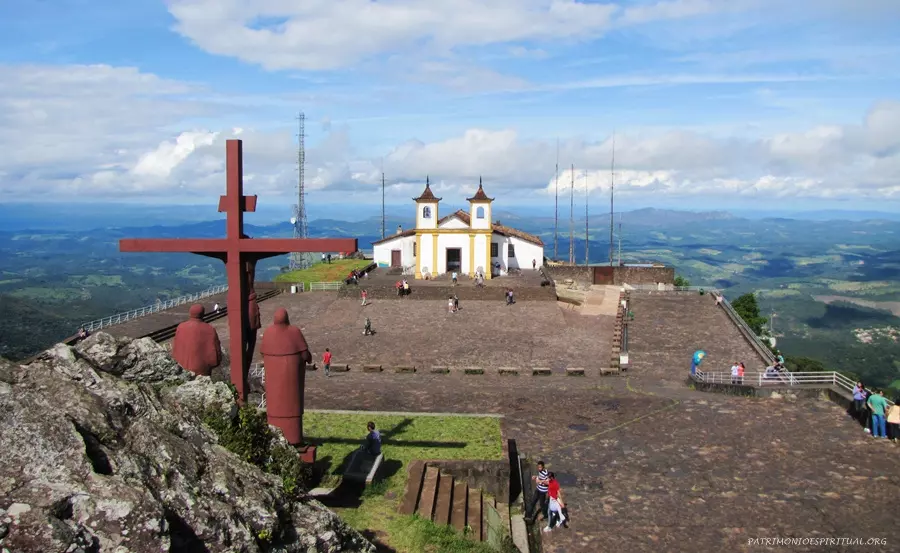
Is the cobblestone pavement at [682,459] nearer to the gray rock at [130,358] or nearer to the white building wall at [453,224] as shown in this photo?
the gray rock at [130,358]

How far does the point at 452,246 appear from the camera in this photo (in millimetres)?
40938

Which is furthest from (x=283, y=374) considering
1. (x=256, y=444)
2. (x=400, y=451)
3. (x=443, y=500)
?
(x=400, y=451)

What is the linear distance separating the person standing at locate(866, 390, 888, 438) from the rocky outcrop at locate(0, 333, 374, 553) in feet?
41.1

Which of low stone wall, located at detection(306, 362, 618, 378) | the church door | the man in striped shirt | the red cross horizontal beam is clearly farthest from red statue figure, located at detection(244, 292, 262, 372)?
the church door

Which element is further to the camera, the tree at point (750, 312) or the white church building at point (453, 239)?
the tree at point (750, 312)

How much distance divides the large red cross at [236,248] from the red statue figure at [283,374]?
30.9 inches

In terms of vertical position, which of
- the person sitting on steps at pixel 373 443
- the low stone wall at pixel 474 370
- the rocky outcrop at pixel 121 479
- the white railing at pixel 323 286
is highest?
the rocky outcrop at pixel 121 479

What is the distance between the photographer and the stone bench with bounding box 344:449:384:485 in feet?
34.3

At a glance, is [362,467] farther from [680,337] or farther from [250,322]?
[680,337]

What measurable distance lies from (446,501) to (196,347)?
4.36 m

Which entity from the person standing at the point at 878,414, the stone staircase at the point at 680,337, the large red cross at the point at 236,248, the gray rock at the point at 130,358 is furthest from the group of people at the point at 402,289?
the gray rock at the point at 130,358

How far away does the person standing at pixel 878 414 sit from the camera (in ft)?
48.1

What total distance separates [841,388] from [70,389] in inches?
701

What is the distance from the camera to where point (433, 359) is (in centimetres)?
2458
